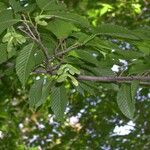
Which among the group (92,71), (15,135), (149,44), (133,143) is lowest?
(133,143)

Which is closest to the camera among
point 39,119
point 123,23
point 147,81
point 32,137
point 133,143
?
point 147,81

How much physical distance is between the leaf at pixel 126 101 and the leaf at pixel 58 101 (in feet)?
0.93

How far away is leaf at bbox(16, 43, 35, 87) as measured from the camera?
1.52 metres

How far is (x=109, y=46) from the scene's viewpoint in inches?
61.5

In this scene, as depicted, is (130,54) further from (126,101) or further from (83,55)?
(126,101)

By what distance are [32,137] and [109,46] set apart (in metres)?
4.72

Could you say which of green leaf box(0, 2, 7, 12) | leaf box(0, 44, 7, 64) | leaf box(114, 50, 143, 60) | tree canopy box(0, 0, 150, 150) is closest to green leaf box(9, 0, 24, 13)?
tree canopy box(0, 0, 150, 150)

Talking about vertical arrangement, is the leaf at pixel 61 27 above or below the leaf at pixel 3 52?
above

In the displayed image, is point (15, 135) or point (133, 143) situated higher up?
point (15, 135)

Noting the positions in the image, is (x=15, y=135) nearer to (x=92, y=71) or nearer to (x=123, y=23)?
(x=123, y=23)

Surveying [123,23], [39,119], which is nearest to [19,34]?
[123,23]

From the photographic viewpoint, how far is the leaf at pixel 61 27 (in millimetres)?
1540

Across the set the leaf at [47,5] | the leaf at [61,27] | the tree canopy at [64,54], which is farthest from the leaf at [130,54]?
the leaf at [47,5]

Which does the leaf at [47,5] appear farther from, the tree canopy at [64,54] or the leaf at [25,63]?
the leaf at [25,63]
